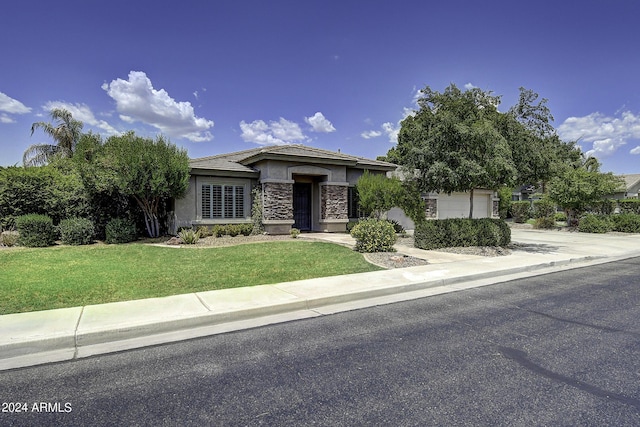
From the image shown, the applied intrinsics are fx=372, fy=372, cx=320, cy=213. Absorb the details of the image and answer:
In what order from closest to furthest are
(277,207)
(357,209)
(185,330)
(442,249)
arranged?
(185,330) → (442,249) → (277,207) → (357,209)

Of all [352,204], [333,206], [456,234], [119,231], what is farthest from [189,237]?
[456,234]

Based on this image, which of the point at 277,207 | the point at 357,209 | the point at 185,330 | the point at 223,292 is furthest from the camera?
the point at 357,209

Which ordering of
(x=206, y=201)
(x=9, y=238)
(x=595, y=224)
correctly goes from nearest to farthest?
(x=9, y=238) < (x=206, y=201) < (x=595, y=224)

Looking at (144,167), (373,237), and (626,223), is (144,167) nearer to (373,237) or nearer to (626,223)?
(373,237)

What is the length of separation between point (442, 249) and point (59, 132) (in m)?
33.4

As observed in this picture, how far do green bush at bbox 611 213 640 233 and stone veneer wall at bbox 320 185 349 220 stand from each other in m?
18.5

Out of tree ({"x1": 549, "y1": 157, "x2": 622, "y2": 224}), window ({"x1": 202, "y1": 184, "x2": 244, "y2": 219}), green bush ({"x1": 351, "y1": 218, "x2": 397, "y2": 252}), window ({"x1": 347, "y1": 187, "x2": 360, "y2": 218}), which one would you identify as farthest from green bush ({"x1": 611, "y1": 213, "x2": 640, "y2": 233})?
window ({"x1": 202, "y1": 184, "x2": 244, "y2": 219})

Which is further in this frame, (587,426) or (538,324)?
(538,324)

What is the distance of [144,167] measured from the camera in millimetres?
14656

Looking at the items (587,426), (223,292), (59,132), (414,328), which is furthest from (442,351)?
(59,132)

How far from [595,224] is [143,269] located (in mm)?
26506

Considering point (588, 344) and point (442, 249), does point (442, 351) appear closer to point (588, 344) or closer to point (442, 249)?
point (588, 344)

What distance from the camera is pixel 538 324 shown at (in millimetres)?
5902

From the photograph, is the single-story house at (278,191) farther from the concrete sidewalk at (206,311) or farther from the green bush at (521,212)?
the green bush at (521,212)
